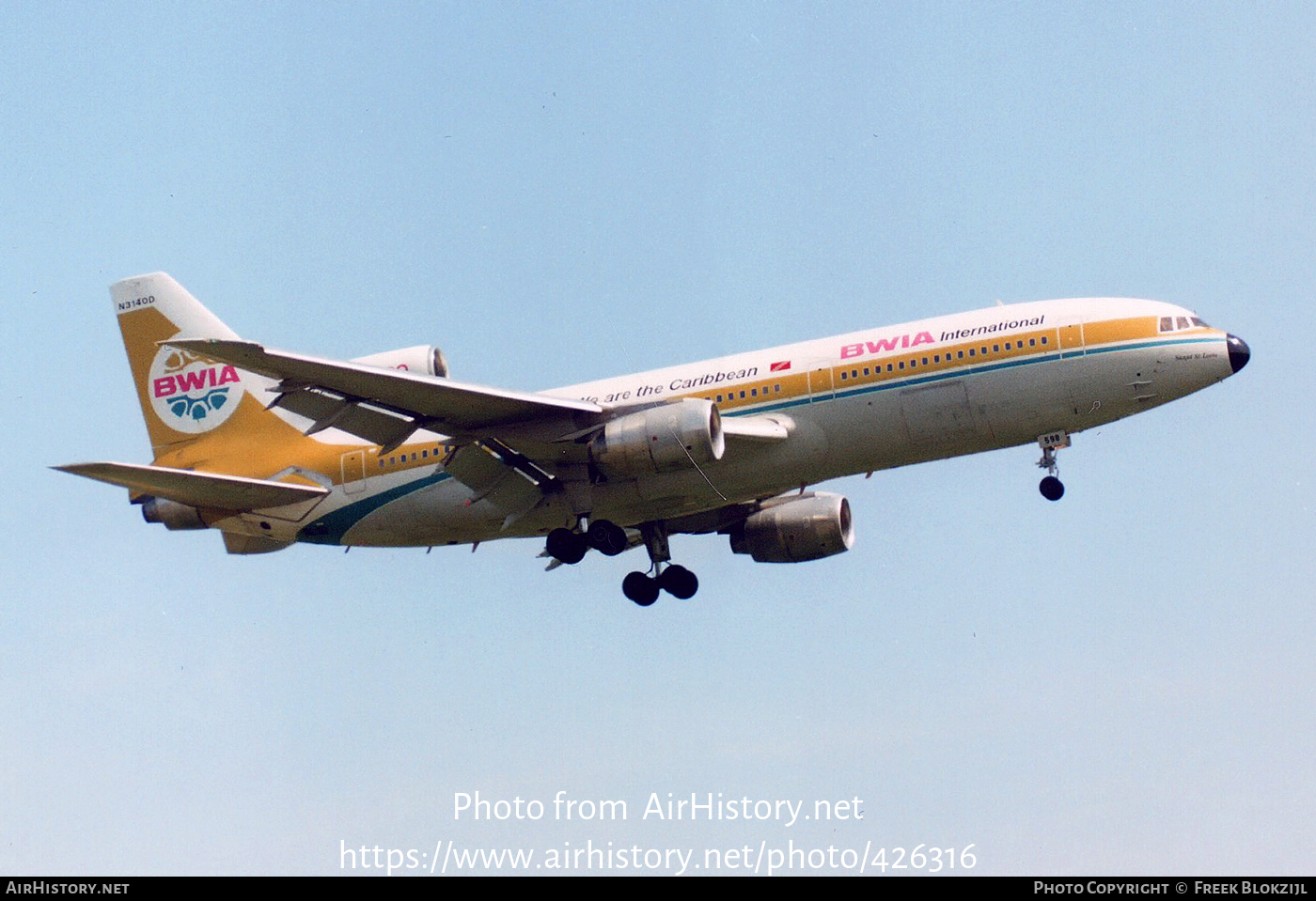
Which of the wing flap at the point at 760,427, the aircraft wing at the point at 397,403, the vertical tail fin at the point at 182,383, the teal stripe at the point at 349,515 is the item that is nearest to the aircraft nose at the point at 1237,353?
the wing flap at the point at 760,427

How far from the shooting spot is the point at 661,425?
1248 inches

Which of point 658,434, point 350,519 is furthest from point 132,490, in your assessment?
point 658,434

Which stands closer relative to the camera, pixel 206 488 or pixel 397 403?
pixel 397 403

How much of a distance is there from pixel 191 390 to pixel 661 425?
13446 mm

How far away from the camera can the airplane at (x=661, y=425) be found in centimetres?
3183

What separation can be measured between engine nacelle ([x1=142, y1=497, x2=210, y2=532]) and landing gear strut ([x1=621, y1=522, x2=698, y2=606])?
10.5 m

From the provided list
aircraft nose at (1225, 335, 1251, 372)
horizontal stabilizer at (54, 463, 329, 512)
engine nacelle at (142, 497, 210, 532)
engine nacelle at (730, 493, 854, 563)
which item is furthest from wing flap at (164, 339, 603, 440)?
aircraft nose at (1225, 335, 1251, 372)

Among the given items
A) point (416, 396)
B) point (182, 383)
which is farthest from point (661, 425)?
point (182, 383)

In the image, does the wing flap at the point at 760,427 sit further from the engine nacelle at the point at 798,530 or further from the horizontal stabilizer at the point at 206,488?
the horizontal stabilizer at the point at 206,488

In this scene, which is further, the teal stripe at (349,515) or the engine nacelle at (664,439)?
A: the teal stripe at (349,515)

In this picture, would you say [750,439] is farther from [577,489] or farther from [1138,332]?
[1138,332]

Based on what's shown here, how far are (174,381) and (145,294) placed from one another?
265 cm

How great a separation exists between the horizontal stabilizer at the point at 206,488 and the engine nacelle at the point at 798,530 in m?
10.5

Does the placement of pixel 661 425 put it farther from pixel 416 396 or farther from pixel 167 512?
pixel 167 512
